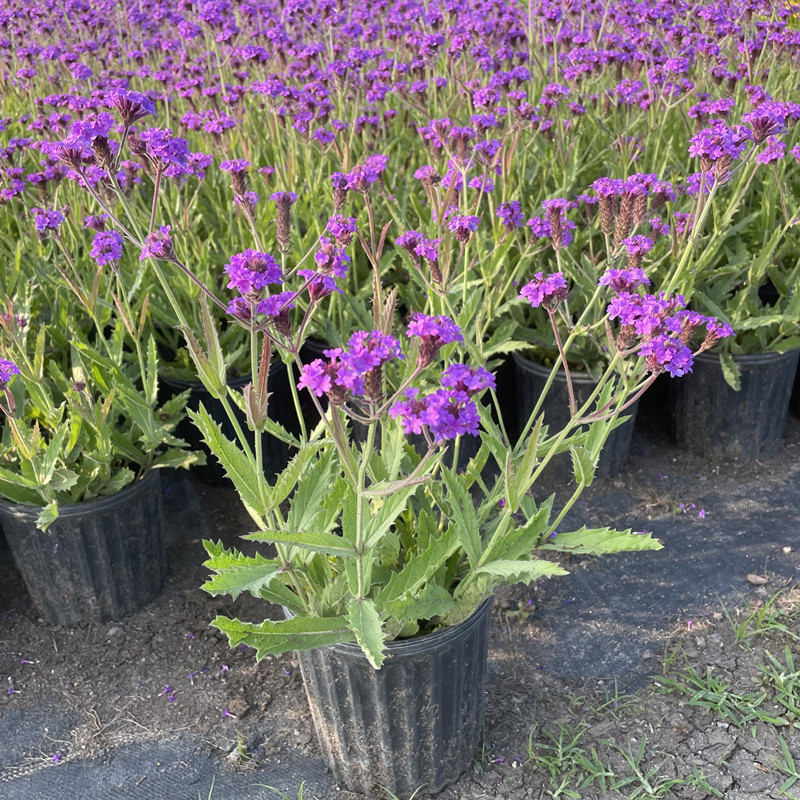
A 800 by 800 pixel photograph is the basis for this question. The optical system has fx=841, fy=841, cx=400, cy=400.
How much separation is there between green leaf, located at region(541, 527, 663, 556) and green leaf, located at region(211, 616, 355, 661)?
1.65 ft

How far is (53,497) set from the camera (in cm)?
229

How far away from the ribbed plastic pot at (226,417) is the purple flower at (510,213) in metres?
1.00

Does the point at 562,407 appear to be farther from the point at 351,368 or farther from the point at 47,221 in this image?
the point at 351,368

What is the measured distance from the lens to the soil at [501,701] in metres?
2.04

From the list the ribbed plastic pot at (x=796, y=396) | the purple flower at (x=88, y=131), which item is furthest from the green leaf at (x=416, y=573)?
the ribbed plastic pot at (x=796, y=396)

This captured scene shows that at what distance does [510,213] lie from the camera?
2549mm

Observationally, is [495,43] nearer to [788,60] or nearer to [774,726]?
[788,60]

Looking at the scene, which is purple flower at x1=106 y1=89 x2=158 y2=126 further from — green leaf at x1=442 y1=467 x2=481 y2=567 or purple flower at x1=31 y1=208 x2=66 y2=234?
green leaf at x1=442 y1=467 x2=481 y2=567

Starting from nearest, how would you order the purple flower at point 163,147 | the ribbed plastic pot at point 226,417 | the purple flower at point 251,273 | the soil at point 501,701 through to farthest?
the purple flower at point 251,273
the purple flower at point 163,147
the soil at point 501,701
the ribbed plastic pot at point 226,417

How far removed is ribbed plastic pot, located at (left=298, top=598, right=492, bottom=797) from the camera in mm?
1793

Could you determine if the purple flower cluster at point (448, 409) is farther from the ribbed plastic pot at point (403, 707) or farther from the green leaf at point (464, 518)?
the ribbed plastic pot at point (403, 707)

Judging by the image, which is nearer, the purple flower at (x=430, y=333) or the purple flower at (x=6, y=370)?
the purple flower at (x=430, y=333)

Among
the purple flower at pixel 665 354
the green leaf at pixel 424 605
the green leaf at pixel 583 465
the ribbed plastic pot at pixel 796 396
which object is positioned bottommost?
the ribbed plastic pot at pixel 796 396

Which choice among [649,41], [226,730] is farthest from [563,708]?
[649,41]
